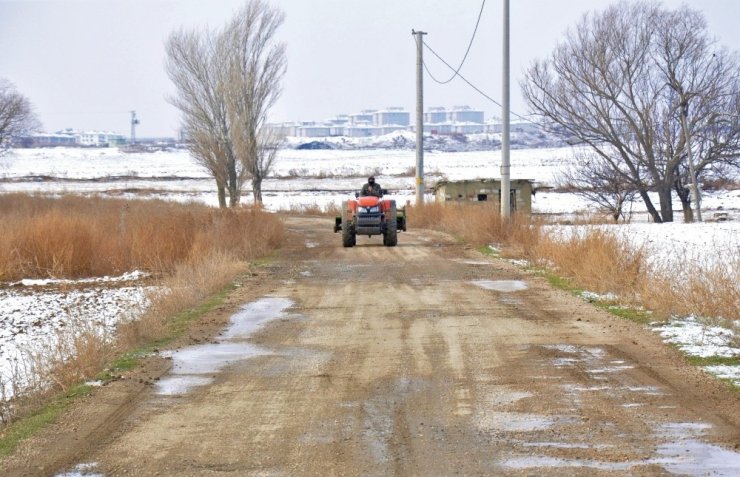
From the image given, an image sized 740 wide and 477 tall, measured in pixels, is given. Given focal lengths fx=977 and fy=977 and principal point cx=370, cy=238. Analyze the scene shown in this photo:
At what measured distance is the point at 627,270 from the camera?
1533 cm

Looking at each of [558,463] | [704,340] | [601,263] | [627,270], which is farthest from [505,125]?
[558,463]

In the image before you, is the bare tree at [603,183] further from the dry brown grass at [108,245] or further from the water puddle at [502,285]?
the water puddle at [502,285]

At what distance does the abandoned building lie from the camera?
4831cm

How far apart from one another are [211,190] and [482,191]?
30.2m

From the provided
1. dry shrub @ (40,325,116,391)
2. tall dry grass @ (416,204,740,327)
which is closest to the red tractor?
tall dry grass @ (416,204,740,327)

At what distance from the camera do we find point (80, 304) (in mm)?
17250

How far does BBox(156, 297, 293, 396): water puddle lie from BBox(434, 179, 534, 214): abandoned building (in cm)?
3515

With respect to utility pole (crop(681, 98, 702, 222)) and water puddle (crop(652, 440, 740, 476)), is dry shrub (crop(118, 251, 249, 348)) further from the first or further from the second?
utility pole (crop(681, 98, 702, 222))

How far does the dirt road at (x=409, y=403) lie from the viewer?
6.39m

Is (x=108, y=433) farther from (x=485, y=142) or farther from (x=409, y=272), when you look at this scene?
(x=485, y=142)

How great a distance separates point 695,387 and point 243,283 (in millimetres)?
10304

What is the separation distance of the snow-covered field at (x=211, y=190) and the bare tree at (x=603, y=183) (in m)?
2.32

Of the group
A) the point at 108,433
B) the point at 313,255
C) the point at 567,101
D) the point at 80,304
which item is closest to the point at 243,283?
the point at 80,304

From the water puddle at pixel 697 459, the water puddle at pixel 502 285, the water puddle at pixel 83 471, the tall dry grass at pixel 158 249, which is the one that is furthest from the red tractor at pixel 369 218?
the water puddle at pixel 83 471
